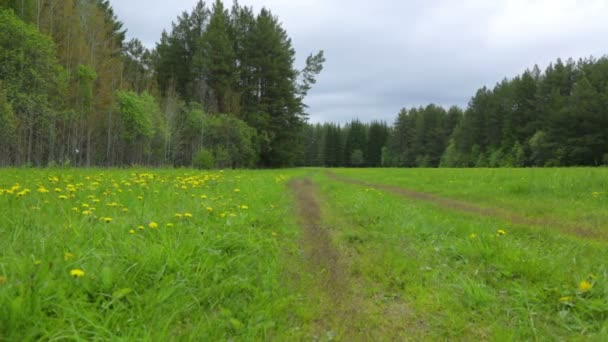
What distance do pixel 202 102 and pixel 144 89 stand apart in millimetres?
6165

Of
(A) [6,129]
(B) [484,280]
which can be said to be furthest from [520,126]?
(A) [6,129]

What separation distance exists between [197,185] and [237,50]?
1506 inches

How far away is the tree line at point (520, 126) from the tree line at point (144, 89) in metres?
11.7

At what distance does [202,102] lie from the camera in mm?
34281

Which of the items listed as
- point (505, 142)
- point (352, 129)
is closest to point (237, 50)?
point (505, 142)

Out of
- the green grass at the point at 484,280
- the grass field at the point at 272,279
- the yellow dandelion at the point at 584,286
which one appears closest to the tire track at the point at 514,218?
the grass field at the point at 272,279

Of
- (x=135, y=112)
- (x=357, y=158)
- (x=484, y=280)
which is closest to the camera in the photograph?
(x=484, y=280)

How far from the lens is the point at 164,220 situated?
410 cm

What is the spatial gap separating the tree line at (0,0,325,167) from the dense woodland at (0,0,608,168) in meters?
0.10

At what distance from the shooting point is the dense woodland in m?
18.0

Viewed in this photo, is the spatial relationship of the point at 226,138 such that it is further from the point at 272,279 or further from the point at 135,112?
the point at 272,279

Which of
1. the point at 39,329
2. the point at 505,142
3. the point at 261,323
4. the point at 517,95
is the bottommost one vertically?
the point at 261,323

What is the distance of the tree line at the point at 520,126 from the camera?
43.9 meters

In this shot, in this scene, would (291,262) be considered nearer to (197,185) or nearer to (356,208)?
(356,208)
